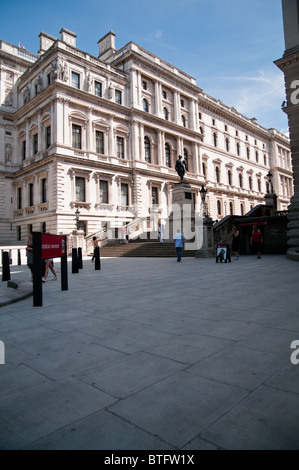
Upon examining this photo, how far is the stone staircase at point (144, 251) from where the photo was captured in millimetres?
19798

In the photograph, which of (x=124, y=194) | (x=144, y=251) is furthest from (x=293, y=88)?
(x=124, y=194)

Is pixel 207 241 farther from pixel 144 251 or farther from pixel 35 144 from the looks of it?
pixel 35 144

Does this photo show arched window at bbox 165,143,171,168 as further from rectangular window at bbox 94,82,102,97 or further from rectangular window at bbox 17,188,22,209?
rectangular window at bbox 17,188,22,209

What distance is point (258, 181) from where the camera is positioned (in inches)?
2356

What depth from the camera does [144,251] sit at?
21.5 metres

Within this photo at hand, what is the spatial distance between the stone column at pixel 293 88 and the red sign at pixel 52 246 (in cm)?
1001

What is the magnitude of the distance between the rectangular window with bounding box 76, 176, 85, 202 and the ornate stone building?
11cm

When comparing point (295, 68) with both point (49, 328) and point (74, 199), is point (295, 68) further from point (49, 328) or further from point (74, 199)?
point (74, 199)

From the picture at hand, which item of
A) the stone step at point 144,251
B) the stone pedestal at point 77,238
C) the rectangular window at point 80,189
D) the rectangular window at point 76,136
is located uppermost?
the rectangular window at point 76,136

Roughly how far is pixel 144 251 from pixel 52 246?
582 inches

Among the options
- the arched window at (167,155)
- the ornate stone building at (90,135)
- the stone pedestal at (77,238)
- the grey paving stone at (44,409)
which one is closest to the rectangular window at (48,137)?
the ornate stone building at (90,135)

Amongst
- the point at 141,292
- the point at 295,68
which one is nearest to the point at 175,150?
the point at 295,68

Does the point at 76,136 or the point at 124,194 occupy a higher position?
the point at 76,136

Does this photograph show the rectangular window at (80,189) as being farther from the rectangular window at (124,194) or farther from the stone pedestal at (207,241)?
the stone pedestal at (207,241)
